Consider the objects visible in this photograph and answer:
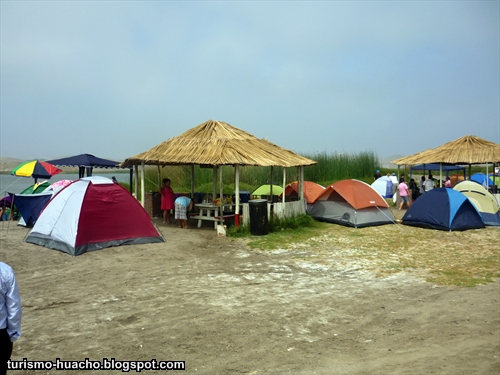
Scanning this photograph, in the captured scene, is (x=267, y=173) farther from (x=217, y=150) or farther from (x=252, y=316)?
(x=252, y=316)

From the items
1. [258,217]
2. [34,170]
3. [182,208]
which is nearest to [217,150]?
[182,208]

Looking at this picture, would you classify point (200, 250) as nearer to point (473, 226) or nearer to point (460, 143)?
point (473, 226)

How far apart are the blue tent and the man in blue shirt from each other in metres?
13.0

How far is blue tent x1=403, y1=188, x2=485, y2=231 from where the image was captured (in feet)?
45.9

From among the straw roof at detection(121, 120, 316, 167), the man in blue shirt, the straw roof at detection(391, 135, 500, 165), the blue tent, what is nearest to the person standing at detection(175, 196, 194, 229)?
the straw roof at detection(121, 120, 316, 167)

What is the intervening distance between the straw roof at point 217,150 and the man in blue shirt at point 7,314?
9.30 meters

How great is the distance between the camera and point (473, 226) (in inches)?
563

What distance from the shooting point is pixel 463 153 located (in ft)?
65.2

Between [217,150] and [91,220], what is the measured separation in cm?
448

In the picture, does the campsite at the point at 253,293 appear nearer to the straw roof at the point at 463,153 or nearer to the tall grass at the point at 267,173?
the straw roof at the point at 463,153

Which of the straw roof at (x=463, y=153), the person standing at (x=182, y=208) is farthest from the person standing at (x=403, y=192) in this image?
the person standing at (x=182, y=208)

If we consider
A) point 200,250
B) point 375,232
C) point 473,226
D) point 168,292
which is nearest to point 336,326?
point 168,292

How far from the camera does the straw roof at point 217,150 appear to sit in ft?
43.1

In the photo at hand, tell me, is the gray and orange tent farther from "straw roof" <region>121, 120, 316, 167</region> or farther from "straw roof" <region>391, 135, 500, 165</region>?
"straw roof" <region>391, 135, 500, 165</region>
